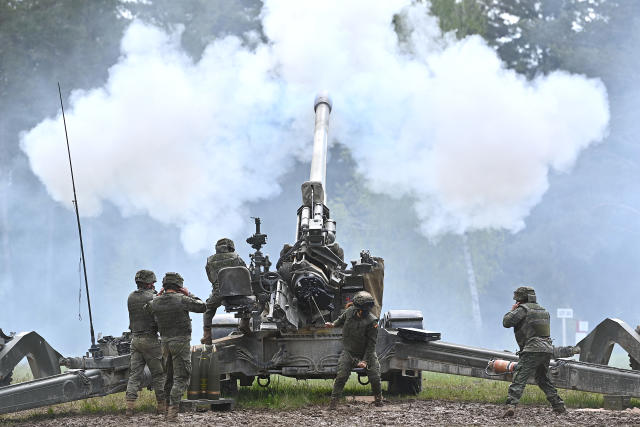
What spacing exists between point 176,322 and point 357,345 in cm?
207

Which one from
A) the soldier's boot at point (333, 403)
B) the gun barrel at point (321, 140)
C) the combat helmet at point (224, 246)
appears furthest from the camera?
the gun barrel at point (321, 140)

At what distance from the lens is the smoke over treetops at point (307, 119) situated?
25828 mm

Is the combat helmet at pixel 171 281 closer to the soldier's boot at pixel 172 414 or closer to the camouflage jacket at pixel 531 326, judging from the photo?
the soldier's boot at pixel 172 414

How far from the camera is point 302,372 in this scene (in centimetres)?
1148

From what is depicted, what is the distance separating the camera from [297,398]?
11.4 metres

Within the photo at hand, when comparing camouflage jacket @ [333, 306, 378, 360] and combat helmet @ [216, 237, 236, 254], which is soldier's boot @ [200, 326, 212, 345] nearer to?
combat helmet @ [216, 237, 236, 254]

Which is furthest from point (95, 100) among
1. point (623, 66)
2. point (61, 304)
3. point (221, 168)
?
point (623, 66)

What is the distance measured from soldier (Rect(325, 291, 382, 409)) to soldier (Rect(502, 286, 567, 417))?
1464 millimetres

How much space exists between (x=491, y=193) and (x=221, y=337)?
55.6ft

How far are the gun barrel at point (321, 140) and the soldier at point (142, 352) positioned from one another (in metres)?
4.20

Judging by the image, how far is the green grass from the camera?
10.6 meters

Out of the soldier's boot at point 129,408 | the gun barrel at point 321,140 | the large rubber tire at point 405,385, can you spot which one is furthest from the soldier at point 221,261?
the gun barrel at point 321,140

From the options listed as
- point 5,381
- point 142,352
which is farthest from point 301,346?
point 5,381

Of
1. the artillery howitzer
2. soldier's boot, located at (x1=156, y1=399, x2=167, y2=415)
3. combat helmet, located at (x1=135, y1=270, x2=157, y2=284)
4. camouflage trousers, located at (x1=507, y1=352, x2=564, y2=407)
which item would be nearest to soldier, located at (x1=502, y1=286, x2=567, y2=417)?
camouflage trousers, located at (x1=507, y1=352, x2=564, y2=407)
